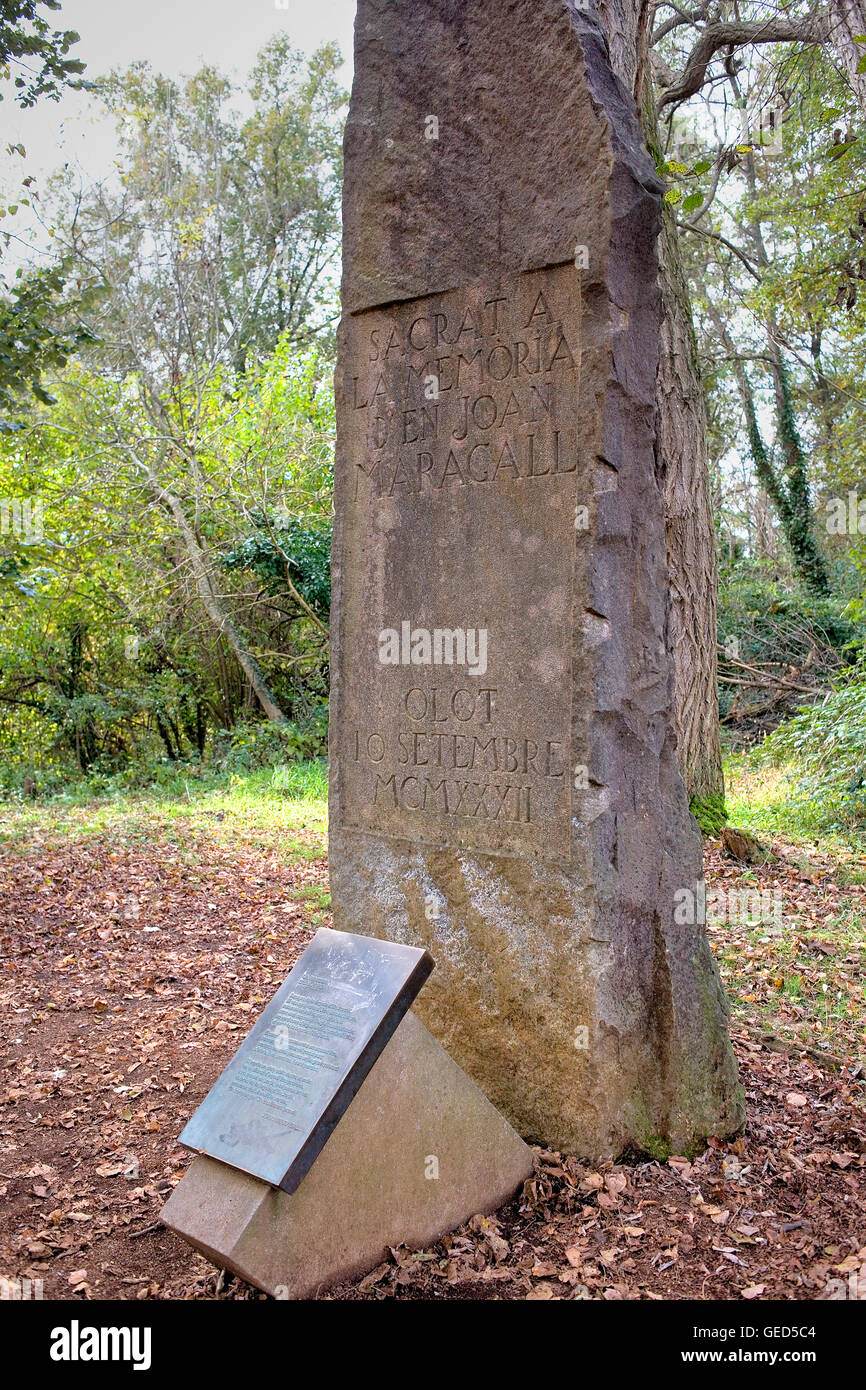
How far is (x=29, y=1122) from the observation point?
13.0 feet

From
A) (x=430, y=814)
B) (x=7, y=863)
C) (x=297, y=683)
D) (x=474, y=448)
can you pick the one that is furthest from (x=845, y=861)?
(x=297, y=683)

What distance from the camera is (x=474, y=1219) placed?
3.02 metres

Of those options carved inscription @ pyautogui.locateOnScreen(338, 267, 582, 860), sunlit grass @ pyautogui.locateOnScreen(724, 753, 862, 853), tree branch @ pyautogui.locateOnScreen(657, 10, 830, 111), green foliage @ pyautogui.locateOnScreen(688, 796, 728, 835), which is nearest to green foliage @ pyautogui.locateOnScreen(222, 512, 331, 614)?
sunlit grass @ pyautogui.locateOnScreen(724, 753, 862, 853)

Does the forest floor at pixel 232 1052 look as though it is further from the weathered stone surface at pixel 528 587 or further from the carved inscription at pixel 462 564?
the carved inscription at pixel 462 564

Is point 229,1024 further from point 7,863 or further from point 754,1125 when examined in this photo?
point 7,863

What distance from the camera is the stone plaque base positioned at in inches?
100

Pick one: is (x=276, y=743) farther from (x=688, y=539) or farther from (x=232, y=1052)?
(x=232, y=1052)

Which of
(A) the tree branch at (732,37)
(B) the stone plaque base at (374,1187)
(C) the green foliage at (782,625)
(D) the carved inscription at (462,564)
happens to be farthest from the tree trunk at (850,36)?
(B) the stone plaque base at (374,1187)

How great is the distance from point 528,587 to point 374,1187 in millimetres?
1902

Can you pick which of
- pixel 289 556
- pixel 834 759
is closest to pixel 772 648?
pixel 834 759

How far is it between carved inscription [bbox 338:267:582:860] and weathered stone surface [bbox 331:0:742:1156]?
1 centimetres

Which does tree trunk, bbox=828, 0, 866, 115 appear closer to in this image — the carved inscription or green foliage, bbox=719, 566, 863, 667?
the carved inscription

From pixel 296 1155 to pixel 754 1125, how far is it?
6.03ft

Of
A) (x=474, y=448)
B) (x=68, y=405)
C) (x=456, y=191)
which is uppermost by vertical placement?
(x=68, y=405)
